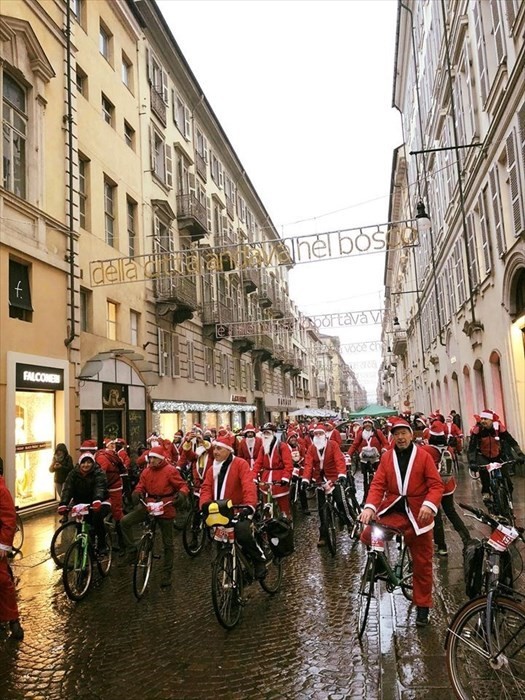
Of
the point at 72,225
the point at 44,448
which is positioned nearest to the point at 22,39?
the point at 72,225

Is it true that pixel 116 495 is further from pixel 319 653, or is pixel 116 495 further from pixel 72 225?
pixel 72 225

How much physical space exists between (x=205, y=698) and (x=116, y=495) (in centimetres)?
565

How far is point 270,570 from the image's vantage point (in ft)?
23.4

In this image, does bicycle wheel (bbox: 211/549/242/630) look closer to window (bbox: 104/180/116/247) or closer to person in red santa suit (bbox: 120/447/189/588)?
person in red santa suit (bbox: 120/447/189/588)

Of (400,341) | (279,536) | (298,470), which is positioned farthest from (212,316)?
(400,341)

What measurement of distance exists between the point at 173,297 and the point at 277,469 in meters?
14.6

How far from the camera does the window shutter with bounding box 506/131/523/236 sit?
14.0 metres

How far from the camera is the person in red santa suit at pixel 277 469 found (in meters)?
9.66

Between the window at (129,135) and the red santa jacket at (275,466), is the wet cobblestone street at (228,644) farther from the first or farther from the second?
the window at (129,135)

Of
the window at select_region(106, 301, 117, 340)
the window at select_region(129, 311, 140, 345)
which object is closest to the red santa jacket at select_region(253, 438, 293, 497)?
the window at select_region(106, 301, 117, 340)

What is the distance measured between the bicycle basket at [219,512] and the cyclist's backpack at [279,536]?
701 millimetres

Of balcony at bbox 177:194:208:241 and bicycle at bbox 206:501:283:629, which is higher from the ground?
balcony at bbox 177:194:208:241

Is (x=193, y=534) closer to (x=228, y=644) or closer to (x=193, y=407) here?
(x=228, y=644)

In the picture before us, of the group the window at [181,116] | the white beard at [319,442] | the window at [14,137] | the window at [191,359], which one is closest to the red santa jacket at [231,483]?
the white beard at [319,442]
